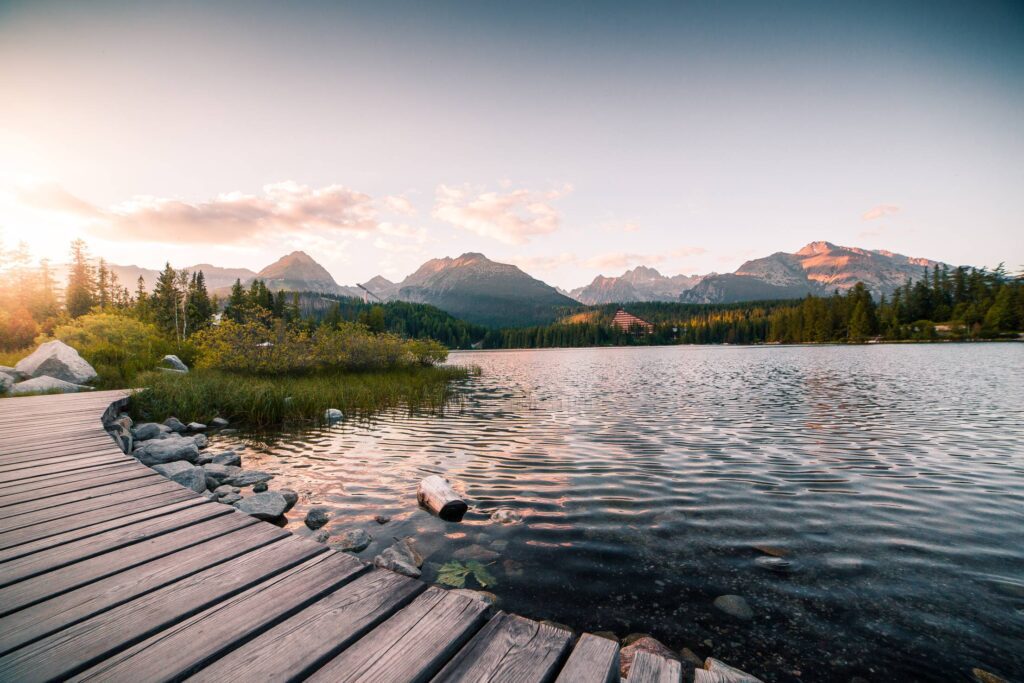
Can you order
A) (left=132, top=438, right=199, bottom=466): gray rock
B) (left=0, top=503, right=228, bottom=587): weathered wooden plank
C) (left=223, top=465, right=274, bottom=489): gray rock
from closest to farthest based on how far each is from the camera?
(left=0, top=503, right=228, bottom=587): weathered wooden plank → (left=223, top=465, right=274, bottom=489): gray rock → (left=132, top=438, right=199, bottom=466): gray rock

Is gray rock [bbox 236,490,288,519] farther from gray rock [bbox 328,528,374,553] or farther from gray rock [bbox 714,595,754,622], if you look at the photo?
gray rock [bbox 714,595,754,622]

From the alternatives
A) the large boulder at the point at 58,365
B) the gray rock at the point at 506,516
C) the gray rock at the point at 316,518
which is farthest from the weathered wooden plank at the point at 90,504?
the large boulder at the point at 58,365

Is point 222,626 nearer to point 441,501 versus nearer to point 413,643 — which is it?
point 413,643

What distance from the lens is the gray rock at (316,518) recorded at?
7324mm

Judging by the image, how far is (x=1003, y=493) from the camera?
8.28 metres

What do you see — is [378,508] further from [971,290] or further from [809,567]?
[971,290]

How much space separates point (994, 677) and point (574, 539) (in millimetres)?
4638

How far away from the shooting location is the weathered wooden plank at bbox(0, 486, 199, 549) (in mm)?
4271

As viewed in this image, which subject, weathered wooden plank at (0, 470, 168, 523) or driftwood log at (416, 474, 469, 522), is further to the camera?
driftwood log at (416, 474, 469, 522)

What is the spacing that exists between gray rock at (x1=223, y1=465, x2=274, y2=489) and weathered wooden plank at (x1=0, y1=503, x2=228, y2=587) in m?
4.79

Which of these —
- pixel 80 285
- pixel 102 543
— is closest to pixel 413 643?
pixel 102 543

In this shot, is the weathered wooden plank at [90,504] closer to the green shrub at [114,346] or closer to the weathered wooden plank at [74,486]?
the weathered wooden plank at [74,486]

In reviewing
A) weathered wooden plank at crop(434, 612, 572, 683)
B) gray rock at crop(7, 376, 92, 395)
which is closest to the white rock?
gray rock at crop(7, 376, 92, 395)

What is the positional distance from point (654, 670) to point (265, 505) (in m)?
7.57
